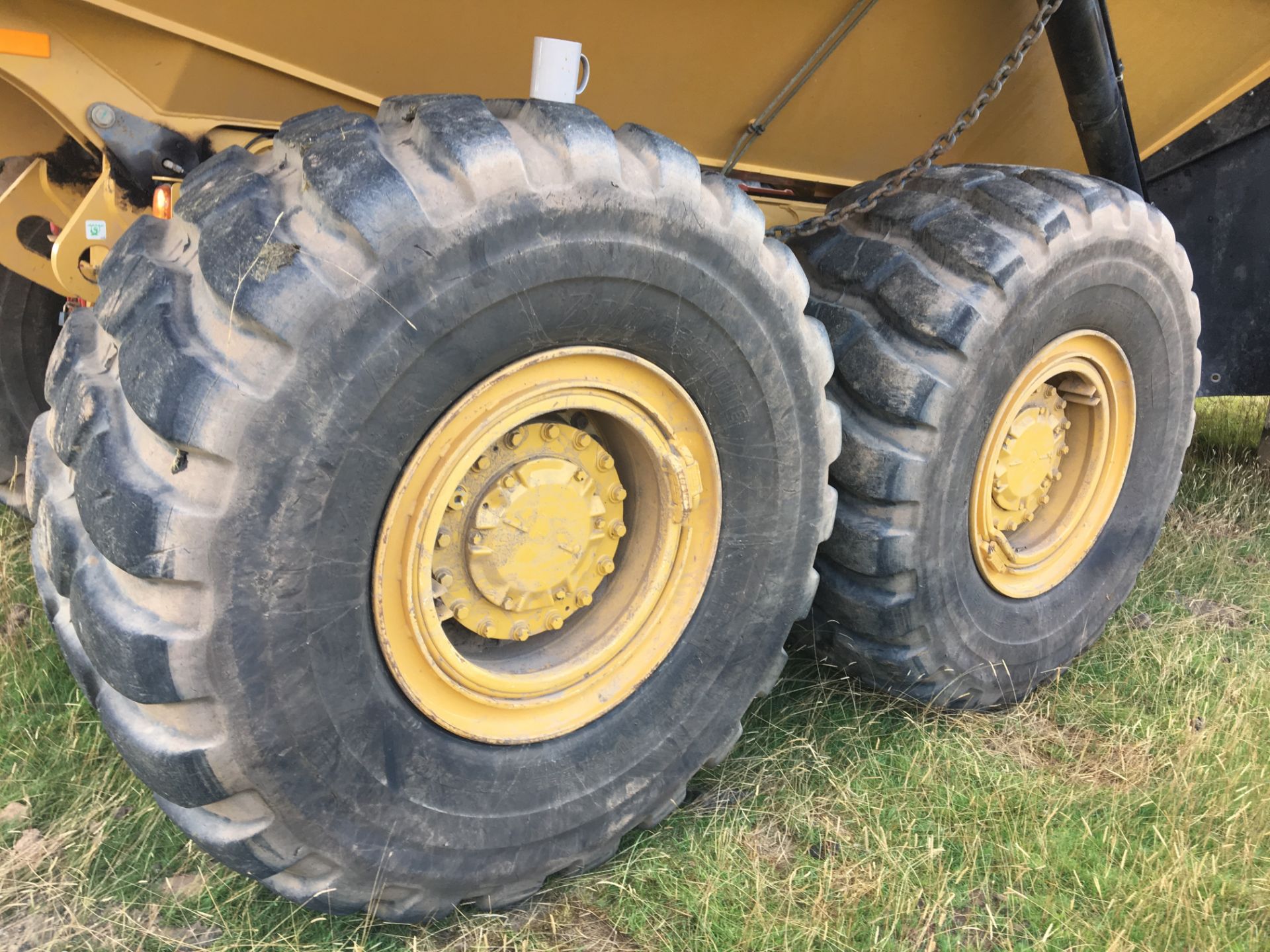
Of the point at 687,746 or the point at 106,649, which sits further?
the point at 687,746

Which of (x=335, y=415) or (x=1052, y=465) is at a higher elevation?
(x=1052, y=465)

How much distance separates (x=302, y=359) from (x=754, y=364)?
0.87 meters

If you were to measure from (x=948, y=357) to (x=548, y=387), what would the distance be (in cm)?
102

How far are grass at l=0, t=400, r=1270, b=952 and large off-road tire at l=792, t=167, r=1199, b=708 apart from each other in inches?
7.9

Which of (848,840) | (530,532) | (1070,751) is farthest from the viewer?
(1070,751)

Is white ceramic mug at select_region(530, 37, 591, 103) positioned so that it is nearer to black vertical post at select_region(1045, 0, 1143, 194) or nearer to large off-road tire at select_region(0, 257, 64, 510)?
black vertical post at select_region(1045, 0, 1143, 194)

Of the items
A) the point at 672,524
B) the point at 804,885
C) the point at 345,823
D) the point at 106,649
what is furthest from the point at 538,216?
the point at 804,885

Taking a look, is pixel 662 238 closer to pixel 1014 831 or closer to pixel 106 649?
pixel 106 649

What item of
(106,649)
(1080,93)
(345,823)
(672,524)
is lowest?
(345,823)

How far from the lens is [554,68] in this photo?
6.46 ft

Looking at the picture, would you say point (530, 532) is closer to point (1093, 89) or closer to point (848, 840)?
point (848, 840)

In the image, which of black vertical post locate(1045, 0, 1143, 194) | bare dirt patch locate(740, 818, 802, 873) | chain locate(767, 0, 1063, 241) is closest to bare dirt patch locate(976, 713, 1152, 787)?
bare dirt patch locate(740, 818, 802, 873)

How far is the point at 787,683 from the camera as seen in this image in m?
2.84

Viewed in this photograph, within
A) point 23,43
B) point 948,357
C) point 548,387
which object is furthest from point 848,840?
point 23,43
